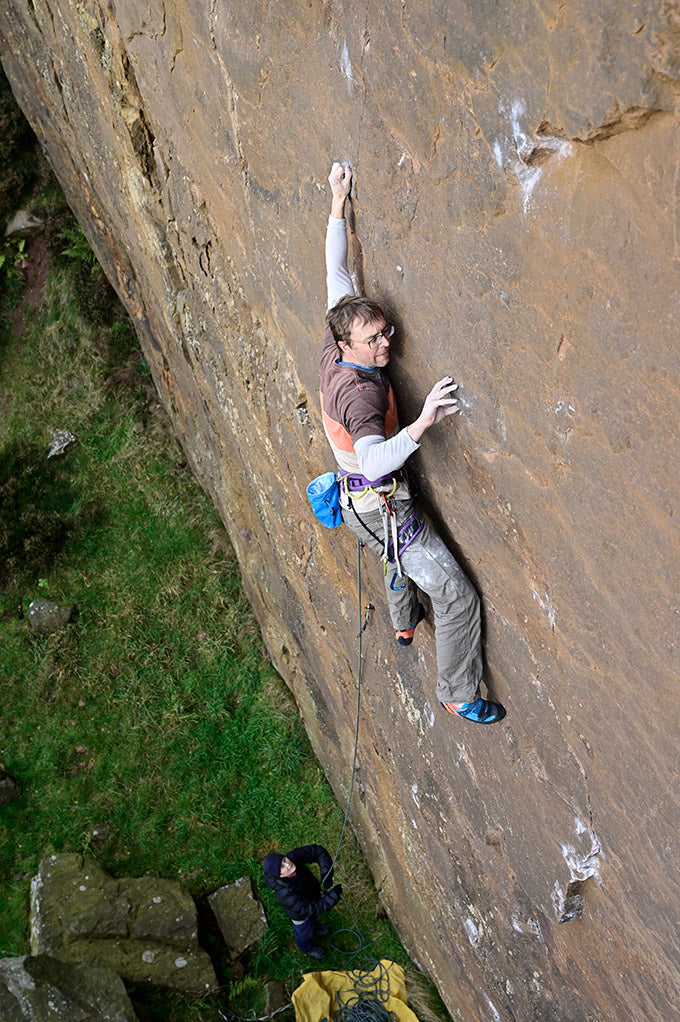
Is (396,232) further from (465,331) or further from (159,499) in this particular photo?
(159,499)

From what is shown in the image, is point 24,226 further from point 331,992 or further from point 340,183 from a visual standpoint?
point 331,992

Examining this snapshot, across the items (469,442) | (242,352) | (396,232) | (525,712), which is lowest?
(525,712)

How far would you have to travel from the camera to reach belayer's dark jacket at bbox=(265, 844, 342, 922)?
612 cm

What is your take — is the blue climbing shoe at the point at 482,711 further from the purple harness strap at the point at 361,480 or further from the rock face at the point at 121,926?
the rock face at the point at 121,926

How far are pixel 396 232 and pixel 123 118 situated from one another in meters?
3.66

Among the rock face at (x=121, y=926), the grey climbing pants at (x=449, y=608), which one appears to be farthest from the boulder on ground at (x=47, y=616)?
the grey climbing pants at (x=449, y=608)

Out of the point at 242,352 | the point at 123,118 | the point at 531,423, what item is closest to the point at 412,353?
the point at 531,423

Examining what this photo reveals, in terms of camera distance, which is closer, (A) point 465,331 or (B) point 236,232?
(A) point 465,331

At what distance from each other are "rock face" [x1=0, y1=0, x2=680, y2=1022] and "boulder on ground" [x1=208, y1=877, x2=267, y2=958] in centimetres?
131

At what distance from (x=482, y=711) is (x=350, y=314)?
1.94 meters

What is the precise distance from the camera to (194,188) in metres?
5.38

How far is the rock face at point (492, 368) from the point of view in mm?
2330

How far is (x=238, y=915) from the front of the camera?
686cm

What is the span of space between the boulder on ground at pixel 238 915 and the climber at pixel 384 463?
3903 mm
